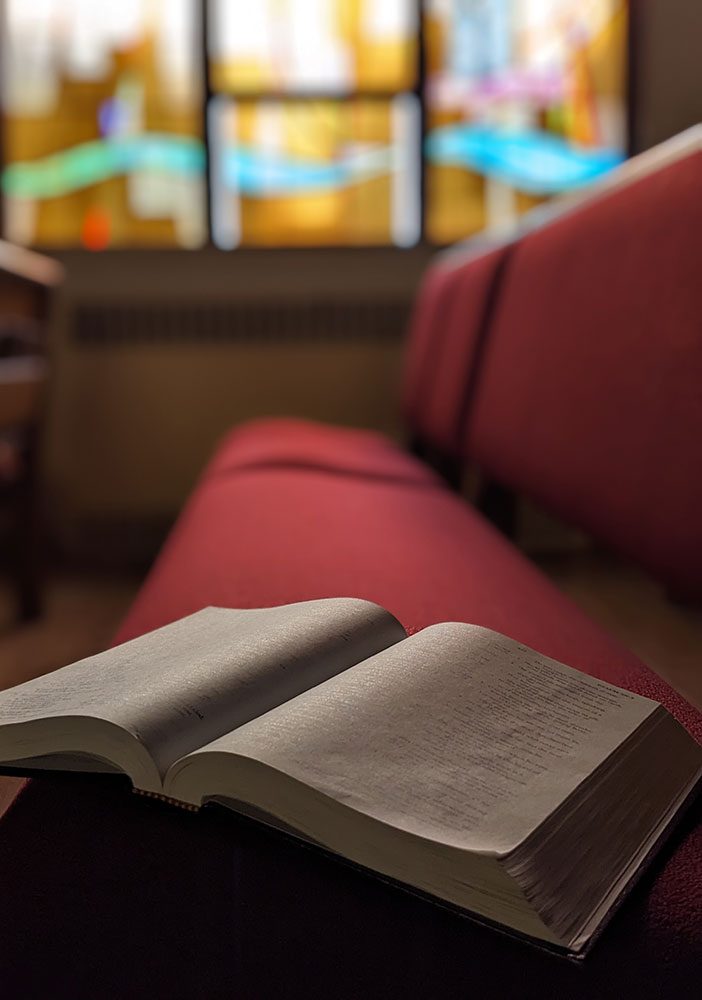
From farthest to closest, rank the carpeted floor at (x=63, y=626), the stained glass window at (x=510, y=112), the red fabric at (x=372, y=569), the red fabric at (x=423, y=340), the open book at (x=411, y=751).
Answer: the stained glass window at (x=510, y=112), the red fabric at (x=423, y=340), the carpeted floor at (x=63, y=626), the red fabric at (x=372, y=569), the open book at (x=411, y=751)

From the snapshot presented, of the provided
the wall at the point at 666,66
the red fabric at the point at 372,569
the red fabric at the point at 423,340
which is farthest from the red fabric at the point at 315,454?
the wall at the point at 666,66

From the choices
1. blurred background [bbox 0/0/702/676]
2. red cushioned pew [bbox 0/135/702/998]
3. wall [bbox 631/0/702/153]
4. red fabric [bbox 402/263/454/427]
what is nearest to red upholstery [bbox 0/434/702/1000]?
red cushioned pew [bbox 0/135/702/998]

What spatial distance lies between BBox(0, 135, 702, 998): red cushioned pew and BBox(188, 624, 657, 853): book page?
48mm

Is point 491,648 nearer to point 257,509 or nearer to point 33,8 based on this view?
point 257,509

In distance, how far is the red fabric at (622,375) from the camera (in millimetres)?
904

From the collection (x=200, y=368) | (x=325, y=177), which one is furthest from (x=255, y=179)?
(x=200, y=368)

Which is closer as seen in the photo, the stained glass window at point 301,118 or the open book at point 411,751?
the open book at point 411,751

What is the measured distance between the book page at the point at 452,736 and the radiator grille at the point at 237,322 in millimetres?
2874

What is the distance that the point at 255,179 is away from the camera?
3486mm

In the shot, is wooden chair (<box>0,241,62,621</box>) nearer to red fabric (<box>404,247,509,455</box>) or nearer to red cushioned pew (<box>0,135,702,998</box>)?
red cushioned pew (<box>0,135,702,998</box>)

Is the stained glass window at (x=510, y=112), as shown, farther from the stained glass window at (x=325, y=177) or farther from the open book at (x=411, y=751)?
the open book at (x=411, y=751)

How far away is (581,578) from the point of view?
2.41 metres

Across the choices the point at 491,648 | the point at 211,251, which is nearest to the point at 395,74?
the point at 211,251

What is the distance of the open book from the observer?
47 cm
